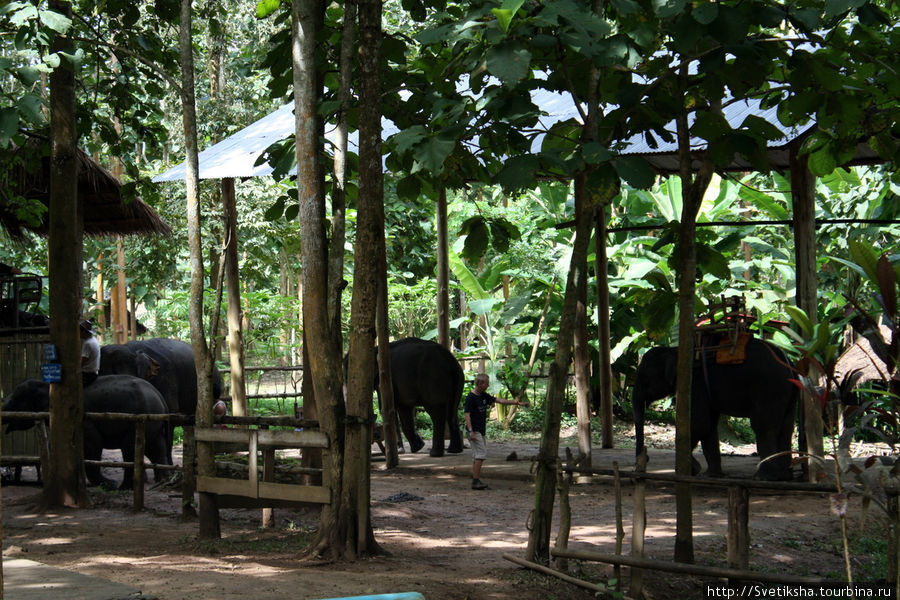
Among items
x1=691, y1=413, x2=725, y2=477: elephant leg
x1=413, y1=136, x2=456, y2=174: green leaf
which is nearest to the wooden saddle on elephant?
x1=691, y1=413, x2=725, y2=477: elephant leg

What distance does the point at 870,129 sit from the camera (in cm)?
601

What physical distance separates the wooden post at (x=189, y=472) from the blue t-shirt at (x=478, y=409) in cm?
300

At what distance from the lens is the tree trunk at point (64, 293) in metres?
8.76

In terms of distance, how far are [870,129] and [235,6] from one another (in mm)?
17756

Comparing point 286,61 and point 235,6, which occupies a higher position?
point 235,6

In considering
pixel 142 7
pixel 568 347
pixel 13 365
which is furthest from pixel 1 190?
pixel 142 7

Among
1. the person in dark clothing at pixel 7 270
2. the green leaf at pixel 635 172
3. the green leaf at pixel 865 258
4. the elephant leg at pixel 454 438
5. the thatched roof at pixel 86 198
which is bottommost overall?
the elephant leg at pixel 454 438

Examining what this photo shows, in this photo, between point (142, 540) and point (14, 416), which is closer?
point (142, 540)

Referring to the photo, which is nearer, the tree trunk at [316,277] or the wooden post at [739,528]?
the wooden post at [739,528]

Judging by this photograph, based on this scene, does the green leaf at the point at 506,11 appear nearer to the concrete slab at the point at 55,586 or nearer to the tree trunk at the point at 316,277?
the tree trunk at the point at 316,277

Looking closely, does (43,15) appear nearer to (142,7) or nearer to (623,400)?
(623,400)

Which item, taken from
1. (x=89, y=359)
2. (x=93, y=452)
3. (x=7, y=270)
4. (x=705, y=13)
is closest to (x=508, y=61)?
(x=705, y=13)

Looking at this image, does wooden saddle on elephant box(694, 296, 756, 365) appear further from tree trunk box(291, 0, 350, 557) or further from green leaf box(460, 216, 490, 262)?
tree trunk box(291, 0, 350, 557)

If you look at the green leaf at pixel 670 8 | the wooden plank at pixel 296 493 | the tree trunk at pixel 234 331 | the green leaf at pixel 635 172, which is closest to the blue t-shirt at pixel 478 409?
the tree trunk at pixel 234 331
